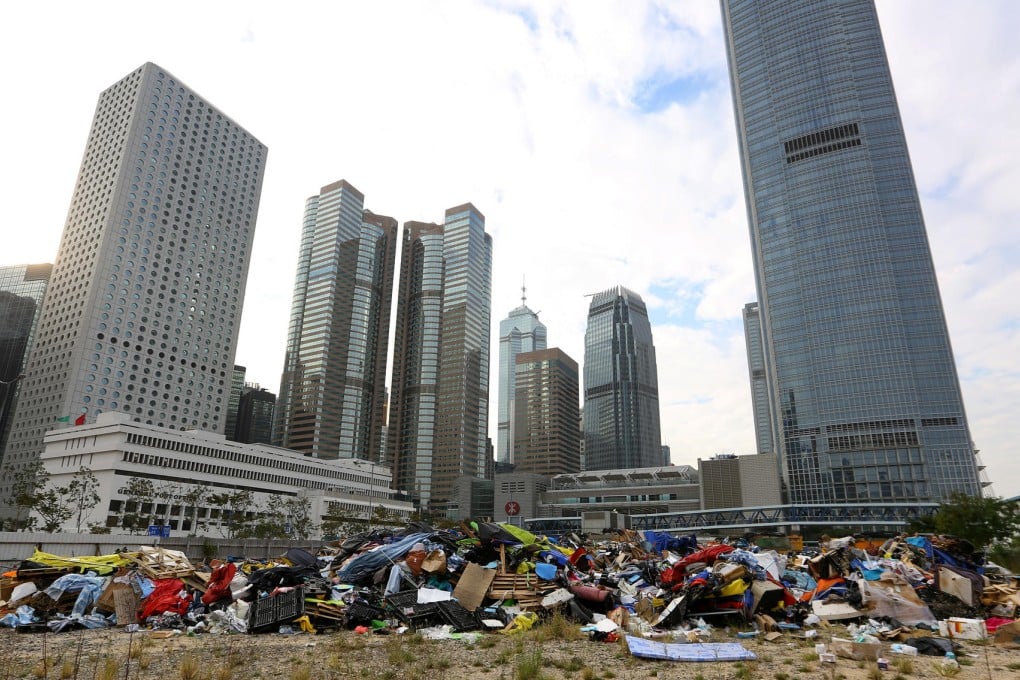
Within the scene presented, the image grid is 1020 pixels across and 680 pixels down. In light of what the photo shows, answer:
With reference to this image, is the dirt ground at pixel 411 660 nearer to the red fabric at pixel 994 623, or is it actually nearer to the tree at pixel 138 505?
the red fabric at pixel 994 623

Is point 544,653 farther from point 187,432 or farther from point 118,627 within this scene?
point 187,432

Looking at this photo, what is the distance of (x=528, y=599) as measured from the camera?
1817 centimetres

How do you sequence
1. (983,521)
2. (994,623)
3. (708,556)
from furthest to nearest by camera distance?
(983,521)
(708,556)
(994,623)

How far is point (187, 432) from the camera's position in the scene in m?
96.9

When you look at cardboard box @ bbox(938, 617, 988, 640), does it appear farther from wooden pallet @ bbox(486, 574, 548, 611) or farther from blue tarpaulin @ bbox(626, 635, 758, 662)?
wooden pallet @ bbox(486, 574, 548, 611)

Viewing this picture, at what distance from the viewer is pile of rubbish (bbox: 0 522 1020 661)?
51.2 ft

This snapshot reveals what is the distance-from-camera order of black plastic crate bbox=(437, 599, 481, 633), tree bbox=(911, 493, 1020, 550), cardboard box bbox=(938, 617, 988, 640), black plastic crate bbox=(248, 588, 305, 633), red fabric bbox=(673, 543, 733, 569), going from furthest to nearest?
tree bbox=(911, 493, 1020, 550), red fabric bbox=(673, 543, 733, 569), black plastic crate bbox=(437, 599, 481, 633), black plastic crate bbox=(248, 588, 305, 633), cardboard box bbox=(938, 617, 988, 640)

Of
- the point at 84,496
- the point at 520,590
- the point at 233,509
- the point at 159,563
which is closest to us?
the point at 520,590

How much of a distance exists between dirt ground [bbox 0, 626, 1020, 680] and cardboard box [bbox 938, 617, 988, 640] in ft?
2.89

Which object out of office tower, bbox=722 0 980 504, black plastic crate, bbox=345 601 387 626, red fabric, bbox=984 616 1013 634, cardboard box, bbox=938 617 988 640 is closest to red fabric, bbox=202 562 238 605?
black plastic crate, bbox=345 601 387 626

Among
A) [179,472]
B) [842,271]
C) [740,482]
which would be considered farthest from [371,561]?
[842,271]

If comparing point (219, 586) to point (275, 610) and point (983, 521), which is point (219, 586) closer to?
point (275, 610)

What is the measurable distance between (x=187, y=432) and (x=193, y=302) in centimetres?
4572

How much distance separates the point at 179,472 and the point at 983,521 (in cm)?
10505
